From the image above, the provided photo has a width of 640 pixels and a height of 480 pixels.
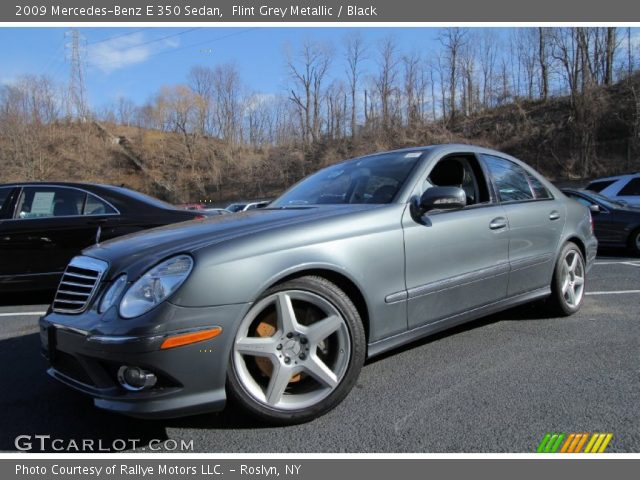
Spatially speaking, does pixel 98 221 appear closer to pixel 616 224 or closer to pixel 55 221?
pixel 55 221

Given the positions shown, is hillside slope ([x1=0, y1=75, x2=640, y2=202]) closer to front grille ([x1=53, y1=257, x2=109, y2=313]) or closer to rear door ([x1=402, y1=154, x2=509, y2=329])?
rear door ([x1=402, y1=154, x2=509, y2=329])

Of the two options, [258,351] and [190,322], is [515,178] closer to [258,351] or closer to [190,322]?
[258,351]

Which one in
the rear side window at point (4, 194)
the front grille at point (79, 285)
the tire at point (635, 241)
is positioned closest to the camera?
the front grille at point (79, 285)

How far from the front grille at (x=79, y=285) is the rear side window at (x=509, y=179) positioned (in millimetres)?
2898

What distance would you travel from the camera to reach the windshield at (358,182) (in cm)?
338

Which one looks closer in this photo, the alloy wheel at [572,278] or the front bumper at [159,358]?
the front bumper at [159,358]

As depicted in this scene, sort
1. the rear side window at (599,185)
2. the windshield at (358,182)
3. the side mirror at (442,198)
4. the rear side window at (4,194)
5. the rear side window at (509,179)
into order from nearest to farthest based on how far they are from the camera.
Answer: the side mirror at (442,198)
the windshield at (358,182)
the rear side window at (509,179)
the rear side window at (4,194)
the rear side window at (599,185)

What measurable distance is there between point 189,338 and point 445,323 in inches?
68.9

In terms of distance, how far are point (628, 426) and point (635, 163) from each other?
33.1m

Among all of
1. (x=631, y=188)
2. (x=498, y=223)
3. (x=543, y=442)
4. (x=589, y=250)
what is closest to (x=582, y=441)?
(x=543, y=442)

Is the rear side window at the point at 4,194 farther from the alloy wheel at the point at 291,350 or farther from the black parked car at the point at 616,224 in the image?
the black parked car at the point at 616,224

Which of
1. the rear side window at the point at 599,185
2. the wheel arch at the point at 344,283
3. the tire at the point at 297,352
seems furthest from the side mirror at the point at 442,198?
the rear side window at the point at 599,185

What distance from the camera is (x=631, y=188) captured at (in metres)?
11.5

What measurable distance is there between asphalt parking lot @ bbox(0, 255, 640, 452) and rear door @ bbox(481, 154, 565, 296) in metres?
0.48
